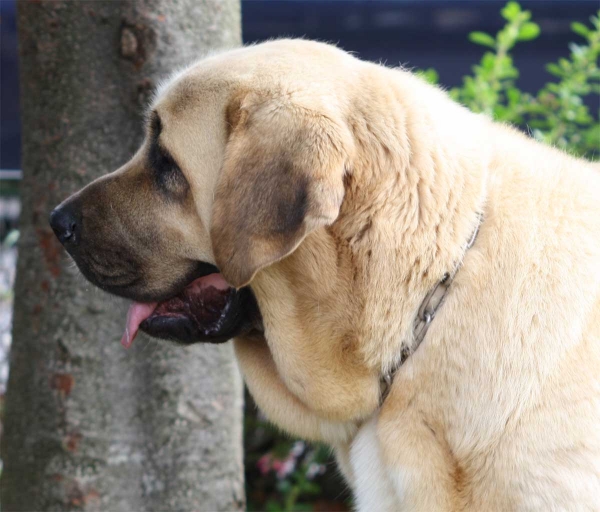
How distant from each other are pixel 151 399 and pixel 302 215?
1.62m

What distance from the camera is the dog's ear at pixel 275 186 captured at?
7.33 ft

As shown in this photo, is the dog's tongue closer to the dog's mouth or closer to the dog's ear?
the dog's mouth

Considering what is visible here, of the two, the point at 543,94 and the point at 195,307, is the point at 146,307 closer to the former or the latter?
the point at 195,307

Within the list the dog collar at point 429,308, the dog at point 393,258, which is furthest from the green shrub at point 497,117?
the dog collar at point 429,308

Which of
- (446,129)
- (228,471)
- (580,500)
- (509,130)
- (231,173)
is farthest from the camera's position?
(228,471)

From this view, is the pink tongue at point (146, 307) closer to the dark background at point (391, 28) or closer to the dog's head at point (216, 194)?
the dog's head at point (216, 194)

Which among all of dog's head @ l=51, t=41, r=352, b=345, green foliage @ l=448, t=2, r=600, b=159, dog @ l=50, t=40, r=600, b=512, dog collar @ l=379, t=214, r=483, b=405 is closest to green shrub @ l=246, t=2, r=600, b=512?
green foliage @ l=448, t=2, r=600, b=159

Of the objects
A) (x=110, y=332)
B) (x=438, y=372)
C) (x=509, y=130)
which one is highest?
(x=509, y=130)

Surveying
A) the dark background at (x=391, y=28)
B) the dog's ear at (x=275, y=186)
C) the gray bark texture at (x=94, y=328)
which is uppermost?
the dog's ear at (x=275, y=186)

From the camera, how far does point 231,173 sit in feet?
7.74

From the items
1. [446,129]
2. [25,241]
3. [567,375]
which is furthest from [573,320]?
[25,241]

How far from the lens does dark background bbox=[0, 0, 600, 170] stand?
886cm

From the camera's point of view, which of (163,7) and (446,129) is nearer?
(446,129)

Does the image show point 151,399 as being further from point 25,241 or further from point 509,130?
point 509,130
